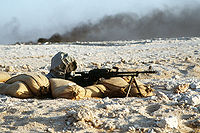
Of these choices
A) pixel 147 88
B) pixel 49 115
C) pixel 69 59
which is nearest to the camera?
pixel 49 115

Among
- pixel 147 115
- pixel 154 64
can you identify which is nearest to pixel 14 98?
pixel 147 115

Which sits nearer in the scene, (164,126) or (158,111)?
(164,126)

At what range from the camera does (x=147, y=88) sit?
17.0ft

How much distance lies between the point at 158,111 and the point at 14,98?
234 cm

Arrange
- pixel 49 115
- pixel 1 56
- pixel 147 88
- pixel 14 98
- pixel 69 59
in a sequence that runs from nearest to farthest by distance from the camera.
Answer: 1. pixel 49 115
2. pixel 14 98
3. pixel 147 88
4. pixel 69 59
5. pixel 1 56

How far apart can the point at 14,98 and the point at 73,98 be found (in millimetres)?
950

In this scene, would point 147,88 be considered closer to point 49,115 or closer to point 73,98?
point 73,98

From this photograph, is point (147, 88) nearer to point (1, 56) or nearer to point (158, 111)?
point (158, 111)

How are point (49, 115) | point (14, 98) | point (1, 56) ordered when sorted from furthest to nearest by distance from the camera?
point (1, 56), point (14, 98), point (49, 115)

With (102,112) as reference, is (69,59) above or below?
above

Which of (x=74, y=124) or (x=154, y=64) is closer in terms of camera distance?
(x=74, y=124)

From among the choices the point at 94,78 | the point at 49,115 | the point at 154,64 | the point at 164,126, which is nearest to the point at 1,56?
the point at 154,64

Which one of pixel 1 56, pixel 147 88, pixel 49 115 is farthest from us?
pixel 1 56

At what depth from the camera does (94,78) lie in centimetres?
533
